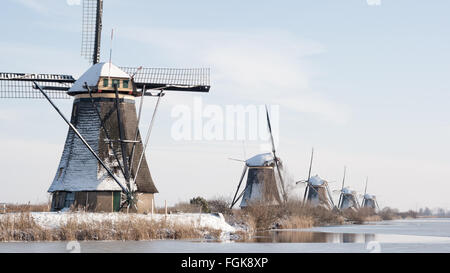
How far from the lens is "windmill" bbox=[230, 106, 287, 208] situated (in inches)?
1886

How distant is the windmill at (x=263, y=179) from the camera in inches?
1886

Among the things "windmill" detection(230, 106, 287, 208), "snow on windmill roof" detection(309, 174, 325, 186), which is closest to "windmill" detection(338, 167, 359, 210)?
"snow on windmill roof" detection(309, 174, 325, 186)

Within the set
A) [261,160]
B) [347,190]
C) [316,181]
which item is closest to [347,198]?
[347,190]

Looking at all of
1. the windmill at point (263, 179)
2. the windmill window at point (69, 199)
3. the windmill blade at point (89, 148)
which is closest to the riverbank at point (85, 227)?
the windmill blade at point (89, 148)

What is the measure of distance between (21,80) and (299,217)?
18.7 meters

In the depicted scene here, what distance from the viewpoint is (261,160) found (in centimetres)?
4872

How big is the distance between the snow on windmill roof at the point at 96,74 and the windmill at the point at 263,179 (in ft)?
63.5

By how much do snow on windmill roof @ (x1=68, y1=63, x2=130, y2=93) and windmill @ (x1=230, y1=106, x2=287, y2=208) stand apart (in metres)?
19.3

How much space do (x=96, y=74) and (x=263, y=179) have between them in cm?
2060

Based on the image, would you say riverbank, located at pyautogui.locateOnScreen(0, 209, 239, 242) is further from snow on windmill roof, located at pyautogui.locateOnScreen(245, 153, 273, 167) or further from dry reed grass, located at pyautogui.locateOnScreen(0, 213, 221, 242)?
snow on windmill roof, located at pyautogui.locateOnScreen(245, 153, 273, 167)

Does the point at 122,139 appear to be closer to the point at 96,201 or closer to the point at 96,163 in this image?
the point at 96,163

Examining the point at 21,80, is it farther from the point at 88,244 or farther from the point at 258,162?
the point at 258,162

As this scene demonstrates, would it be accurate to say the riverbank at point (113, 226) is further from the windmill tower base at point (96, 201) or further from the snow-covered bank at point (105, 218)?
the windmill tower base at point (96, 201)
